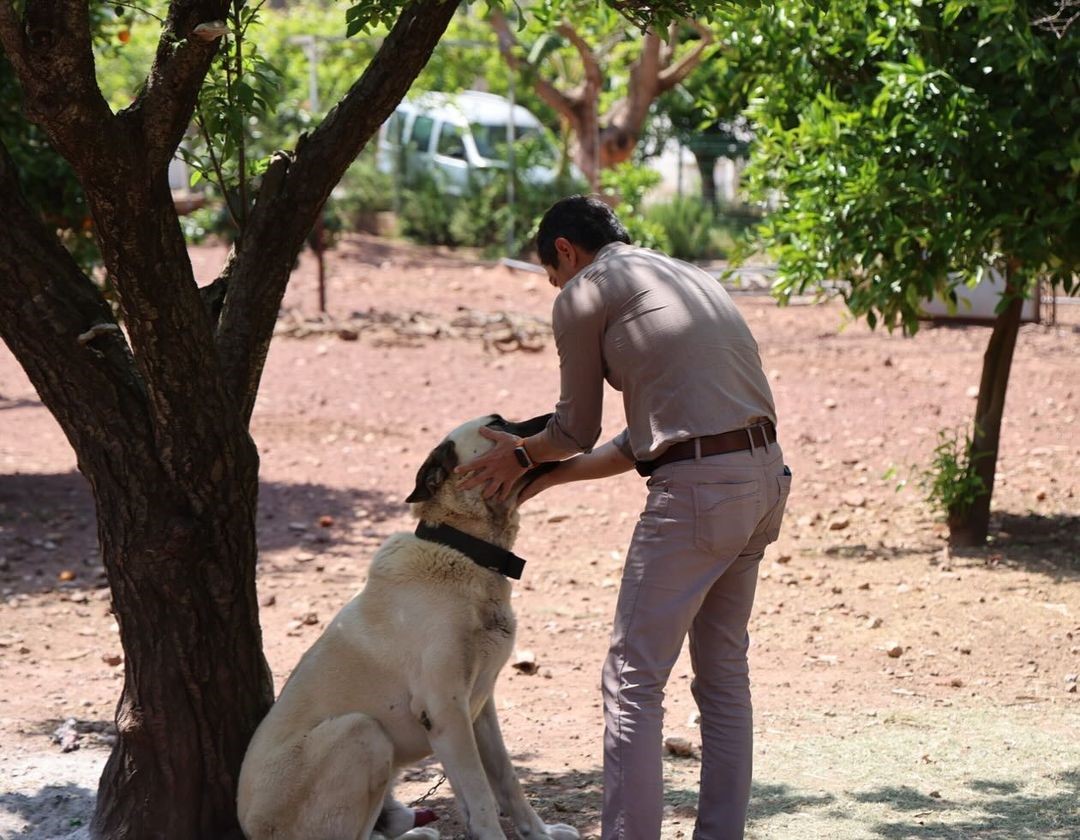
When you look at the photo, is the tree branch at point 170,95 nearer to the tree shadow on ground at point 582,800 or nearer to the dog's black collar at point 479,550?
the dog's black collar at point 479,550

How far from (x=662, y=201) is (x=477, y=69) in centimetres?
434

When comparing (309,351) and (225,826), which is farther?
(309,351)

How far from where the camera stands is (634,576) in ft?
12.2

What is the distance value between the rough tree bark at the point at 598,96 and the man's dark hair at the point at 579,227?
11.9 meters

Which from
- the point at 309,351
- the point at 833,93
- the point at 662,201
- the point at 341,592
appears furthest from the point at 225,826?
the point at 662,201

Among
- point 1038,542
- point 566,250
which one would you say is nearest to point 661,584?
point 566,250

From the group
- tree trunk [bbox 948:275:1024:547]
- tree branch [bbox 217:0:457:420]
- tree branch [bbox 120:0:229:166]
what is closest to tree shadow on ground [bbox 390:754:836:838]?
tree branch [bbox 217:0:457:420]

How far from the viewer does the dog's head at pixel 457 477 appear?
4.13 m

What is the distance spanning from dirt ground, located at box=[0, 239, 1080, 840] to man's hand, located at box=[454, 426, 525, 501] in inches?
52.3

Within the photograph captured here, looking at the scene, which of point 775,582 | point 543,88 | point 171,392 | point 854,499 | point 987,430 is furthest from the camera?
point 543,88

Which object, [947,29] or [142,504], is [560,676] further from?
[947,29]

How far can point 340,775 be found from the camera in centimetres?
395

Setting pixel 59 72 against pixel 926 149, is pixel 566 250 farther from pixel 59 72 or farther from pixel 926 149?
pixel 926 149

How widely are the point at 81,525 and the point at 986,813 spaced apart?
644cm
